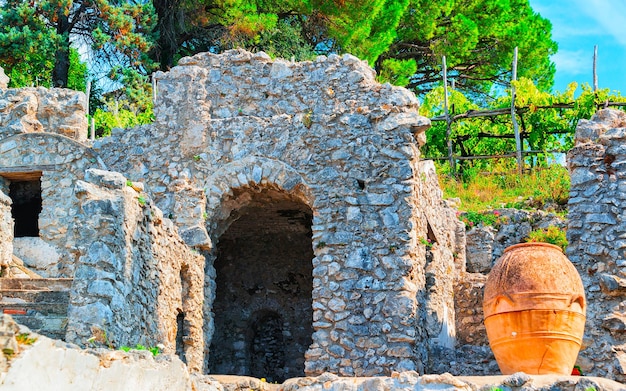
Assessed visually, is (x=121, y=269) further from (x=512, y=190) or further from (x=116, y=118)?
(x=512, y=190)

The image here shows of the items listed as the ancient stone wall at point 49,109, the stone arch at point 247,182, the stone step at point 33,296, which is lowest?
the stone step at point 33,296

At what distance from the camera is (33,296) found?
1117 cm

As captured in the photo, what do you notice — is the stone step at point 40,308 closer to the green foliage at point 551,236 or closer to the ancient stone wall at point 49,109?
the ancient stone wall at point 49,109

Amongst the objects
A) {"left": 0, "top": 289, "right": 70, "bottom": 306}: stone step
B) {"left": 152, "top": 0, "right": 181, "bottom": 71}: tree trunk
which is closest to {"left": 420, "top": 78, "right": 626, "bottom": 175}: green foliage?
{"left": 152, "top": 0, "right": 181, "bottom": 71}: tree trunk

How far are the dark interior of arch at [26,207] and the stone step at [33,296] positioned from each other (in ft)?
18.8

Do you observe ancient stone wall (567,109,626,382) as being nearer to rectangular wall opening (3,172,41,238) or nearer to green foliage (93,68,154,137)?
rectangular wall opening (3,172,41,238)

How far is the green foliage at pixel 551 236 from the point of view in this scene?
17.1m

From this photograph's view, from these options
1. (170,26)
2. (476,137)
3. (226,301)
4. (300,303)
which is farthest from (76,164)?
(476,137)

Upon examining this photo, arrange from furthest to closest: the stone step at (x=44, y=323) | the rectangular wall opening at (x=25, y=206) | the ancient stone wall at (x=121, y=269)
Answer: the rectangular wall opening at (x=25, y=206) → the stone step at (x=44, y=323) → the ancient stone wall at (x=121, y=269)

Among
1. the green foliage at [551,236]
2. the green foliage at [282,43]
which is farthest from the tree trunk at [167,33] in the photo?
the green foliage at [551,236]

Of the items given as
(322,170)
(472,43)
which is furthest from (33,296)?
(472,43)

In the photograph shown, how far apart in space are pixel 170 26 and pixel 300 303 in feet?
34.7

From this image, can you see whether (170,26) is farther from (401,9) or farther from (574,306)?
(574,306)

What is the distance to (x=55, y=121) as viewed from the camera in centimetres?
1706
